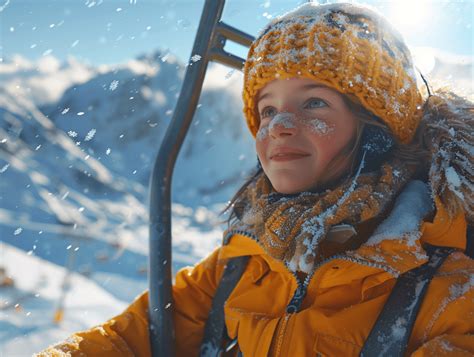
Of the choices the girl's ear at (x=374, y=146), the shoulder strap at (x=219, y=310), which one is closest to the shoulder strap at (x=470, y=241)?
the girl's ear at (x=374, y=146)

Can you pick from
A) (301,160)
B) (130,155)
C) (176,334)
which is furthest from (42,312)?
(130,155)

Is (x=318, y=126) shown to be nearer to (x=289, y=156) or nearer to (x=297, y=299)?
(x=289, y=156)

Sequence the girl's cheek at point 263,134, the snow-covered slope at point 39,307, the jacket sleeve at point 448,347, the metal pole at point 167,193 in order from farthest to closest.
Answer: the snow-covered slope at point 39,307, the metal pole at point 167,193, the girl's cheek at point 263,134, the jacket sleeve at point 448,347

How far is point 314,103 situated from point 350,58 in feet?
0.58

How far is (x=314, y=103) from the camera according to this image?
54.1 inches

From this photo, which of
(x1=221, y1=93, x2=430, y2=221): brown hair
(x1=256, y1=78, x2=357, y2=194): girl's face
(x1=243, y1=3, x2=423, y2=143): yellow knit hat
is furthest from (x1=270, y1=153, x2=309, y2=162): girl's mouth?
(x1=243, y1=3, x2=423, y2=143): yellow knit hat

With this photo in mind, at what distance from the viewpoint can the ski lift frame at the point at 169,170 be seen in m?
1.54

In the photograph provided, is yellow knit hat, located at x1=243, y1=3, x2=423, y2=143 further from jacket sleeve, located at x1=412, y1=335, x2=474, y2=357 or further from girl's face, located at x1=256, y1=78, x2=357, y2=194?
jacket sleeve, located at x1=412, y1=335, x2=474, y2=357

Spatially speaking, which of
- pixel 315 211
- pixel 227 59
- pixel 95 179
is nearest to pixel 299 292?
pixel 315 211

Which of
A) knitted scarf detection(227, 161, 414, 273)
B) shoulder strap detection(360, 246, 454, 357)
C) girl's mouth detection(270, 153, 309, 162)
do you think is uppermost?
girl's mouth detection(270, 153, 309, 162)

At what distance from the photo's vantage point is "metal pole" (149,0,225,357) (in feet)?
5.05

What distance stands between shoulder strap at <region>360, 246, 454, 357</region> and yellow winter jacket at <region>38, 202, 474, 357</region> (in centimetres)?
2

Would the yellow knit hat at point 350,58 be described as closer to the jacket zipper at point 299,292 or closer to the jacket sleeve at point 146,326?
the jacket zipper at point 299,292

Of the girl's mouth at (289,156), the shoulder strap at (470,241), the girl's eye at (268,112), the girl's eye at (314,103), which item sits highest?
the girl's eye at (314,103)
